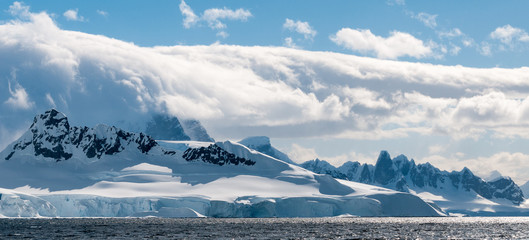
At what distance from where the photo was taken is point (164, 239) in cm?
11500

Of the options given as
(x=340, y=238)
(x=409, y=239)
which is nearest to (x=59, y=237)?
(x=340, y=238)

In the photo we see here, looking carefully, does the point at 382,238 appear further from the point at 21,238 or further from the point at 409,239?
the point at 21,238

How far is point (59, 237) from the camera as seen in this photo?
4710 inches

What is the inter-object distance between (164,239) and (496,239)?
4941 cm

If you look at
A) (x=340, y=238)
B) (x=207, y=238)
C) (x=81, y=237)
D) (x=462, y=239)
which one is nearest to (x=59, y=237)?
(x=81, y=237)

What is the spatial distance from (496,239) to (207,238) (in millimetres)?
43271

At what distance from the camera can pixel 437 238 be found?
386 ft

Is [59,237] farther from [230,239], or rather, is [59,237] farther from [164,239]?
[230,239]

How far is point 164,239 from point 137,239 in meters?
3.98

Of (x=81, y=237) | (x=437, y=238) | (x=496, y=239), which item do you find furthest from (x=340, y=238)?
(x=81, y=237)

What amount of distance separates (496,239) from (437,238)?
8.62 m

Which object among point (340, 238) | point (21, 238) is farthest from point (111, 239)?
point (340, 238)

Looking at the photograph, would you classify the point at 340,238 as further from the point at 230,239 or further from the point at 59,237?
the point at 59,237

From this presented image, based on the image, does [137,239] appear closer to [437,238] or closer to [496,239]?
[437,238]
